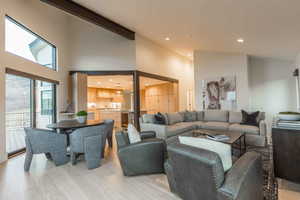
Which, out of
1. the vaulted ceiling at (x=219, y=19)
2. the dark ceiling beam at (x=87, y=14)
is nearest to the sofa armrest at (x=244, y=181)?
the vaulted ceiling at (x=219, y=19)

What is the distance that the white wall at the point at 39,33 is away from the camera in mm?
3479

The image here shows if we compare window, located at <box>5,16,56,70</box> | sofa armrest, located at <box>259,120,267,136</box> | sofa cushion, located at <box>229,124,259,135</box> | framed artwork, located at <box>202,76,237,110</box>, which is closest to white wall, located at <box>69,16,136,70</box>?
window, located at <box>5,16,56,70</box>

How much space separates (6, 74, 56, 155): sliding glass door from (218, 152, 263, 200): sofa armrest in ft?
15.3

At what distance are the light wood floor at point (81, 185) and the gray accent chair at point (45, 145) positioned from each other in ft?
0.59

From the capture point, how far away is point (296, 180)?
2.15 metres

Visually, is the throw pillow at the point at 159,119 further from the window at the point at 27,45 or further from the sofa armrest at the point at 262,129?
the window at the point at 27,45

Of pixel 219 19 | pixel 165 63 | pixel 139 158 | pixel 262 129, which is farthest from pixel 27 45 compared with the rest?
pixel 262 129

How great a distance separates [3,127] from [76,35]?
4.40 meters

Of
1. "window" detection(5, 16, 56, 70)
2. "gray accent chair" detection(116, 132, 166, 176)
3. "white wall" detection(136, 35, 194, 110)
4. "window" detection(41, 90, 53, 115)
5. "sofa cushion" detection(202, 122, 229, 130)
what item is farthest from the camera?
"white wall" detection(136, 35, 194, 110)

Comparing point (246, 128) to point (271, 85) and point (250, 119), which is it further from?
point (271, 85)

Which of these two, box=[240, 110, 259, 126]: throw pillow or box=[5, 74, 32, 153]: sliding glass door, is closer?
box=[5, 74, 32, 153]: sliding glass door

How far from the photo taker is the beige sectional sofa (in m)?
4.12

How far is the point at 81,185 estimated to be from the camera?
2.40 meters

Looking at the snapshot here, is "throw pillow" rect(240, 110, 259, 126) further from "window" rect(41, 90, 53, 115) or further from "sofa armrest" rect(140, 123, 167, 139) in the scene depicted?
"window" rect(41, 90, 53, 115)
